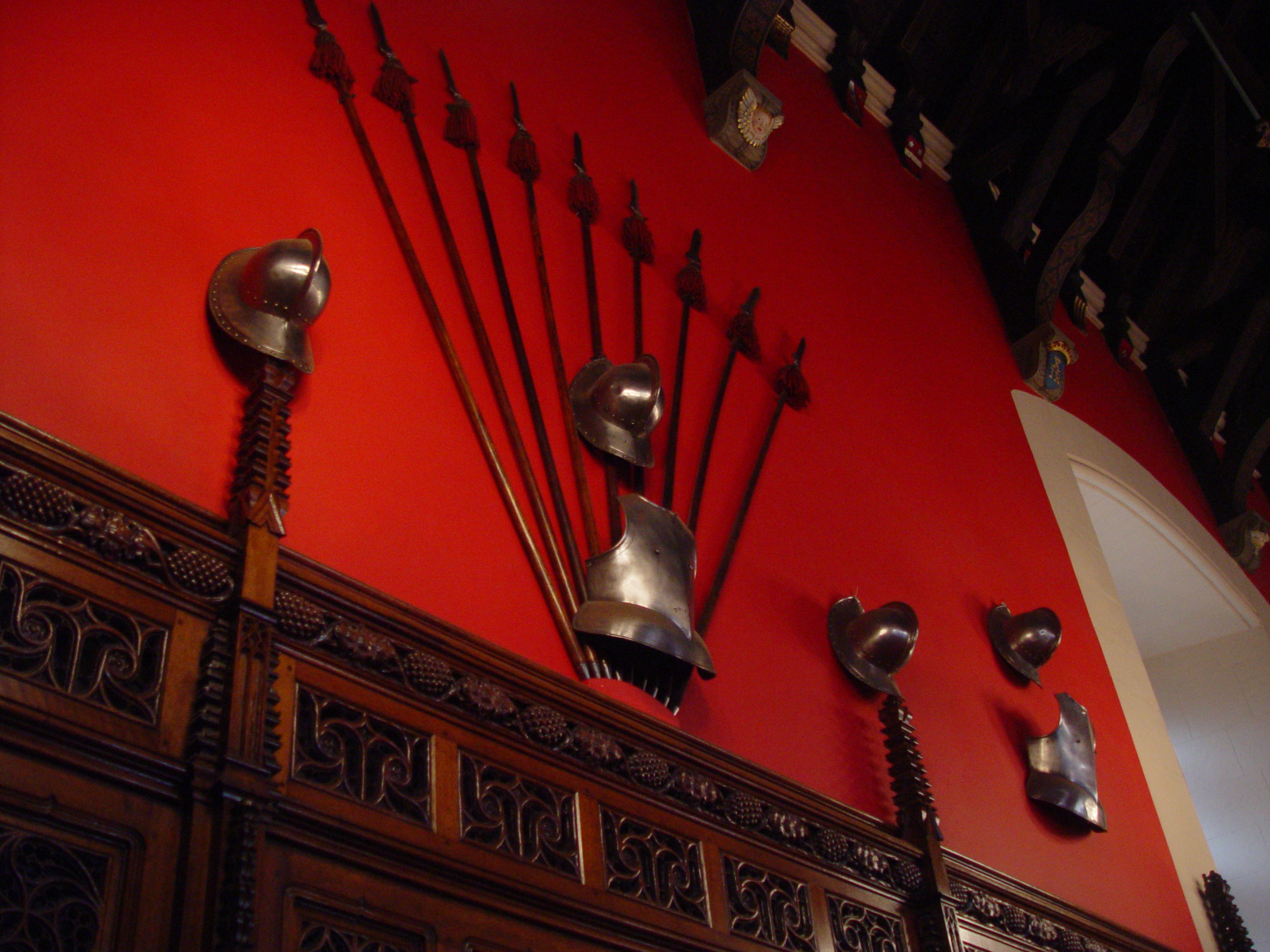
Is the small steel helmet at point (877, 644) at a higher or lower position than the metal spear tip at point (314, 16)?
lower

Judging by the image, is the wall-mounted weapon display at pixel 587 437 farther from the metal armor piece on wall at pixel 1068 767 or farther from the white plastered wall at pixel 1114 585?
the white plastered wall at pixel 1114 585

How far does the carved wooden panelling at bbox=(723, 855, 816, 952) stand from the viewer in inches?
86.0

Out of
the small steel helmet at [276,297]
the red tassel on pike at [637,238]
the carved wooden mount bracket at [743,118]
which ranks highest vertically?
the carved wooden mount bracket at [743,118]

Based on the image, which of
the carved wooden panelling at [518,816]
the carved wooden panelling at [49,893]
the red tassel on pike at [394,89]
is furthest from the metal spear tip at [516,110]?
the carved wooden panelling at [49,893]

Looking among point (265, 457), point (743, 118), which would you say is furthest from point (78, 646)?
point (743, 118)

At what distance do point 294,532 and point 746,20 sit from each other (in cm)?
248

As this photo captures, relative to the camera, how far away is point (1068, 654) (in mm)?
3893

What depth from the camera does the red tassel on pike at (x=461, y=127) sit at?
2.84m

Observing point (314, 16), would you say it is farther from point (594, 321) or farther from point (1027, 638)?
point (1027, 638)

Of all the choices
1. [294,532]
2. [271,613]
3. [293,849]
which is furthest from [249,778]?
[294,532]

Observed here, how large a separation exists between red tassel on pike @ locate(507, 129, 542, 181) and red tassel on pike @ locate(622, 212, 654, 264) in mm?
278

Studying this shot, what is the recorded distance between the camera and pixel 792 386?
3.34 meters

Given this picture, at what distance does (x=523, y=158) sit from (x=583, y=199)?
180mm

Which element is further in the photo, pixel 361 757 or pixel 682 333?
pixel 682 333
